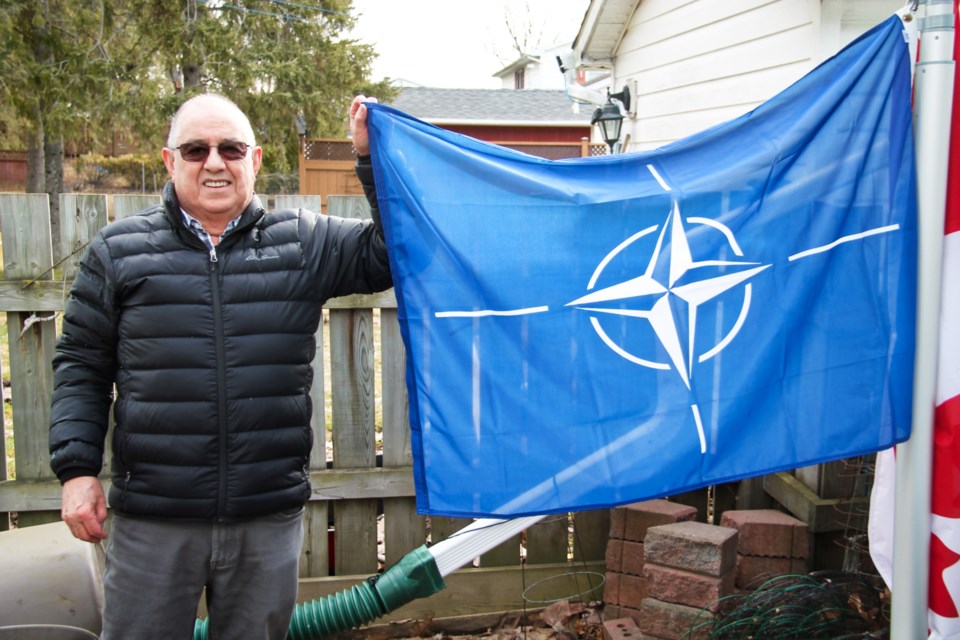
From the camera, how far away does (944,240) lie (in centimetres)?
265

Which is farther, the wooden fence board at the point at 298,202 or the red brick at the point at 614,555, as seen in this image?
the red brick at the point at 614,555

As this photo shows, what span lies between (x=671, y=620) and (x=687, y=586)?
0.52ft

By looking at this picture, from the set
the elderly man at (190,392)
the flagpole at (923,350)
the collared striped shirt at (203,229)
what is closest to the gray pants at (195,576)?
the elderly man at (190,392)

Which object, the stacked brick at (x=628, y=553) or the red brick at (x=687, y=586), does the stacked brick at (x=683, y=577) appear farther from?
the stacked brick at (x=628, y=553)

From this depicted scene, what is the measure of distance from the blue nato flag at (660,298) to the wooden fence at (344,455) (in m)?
1.50

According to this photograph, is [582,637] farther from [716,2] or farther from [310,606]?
[716,2]

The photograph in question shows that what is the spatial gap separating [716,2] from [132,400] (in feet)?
21.4

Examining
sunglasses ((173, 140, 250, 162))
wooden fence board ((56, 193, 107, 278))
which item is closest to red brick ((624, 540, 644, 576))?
sunglasses ((173, 140, 250, 162))

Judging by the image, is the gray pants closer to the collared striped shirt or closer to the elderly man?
the elderly man

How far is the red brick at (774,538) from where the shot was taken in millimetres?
3859

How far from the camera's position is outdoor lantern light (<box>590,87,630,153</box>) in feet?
32.4

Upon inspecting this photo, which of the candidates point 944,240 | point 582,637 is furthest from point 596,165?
point 582,637

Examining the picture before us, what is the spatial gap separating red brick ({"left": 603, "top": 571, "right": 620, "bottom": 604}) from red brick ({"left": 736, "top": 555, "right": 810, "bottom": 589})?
538mm

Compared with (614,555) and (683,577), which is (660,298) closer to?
(683,577)
